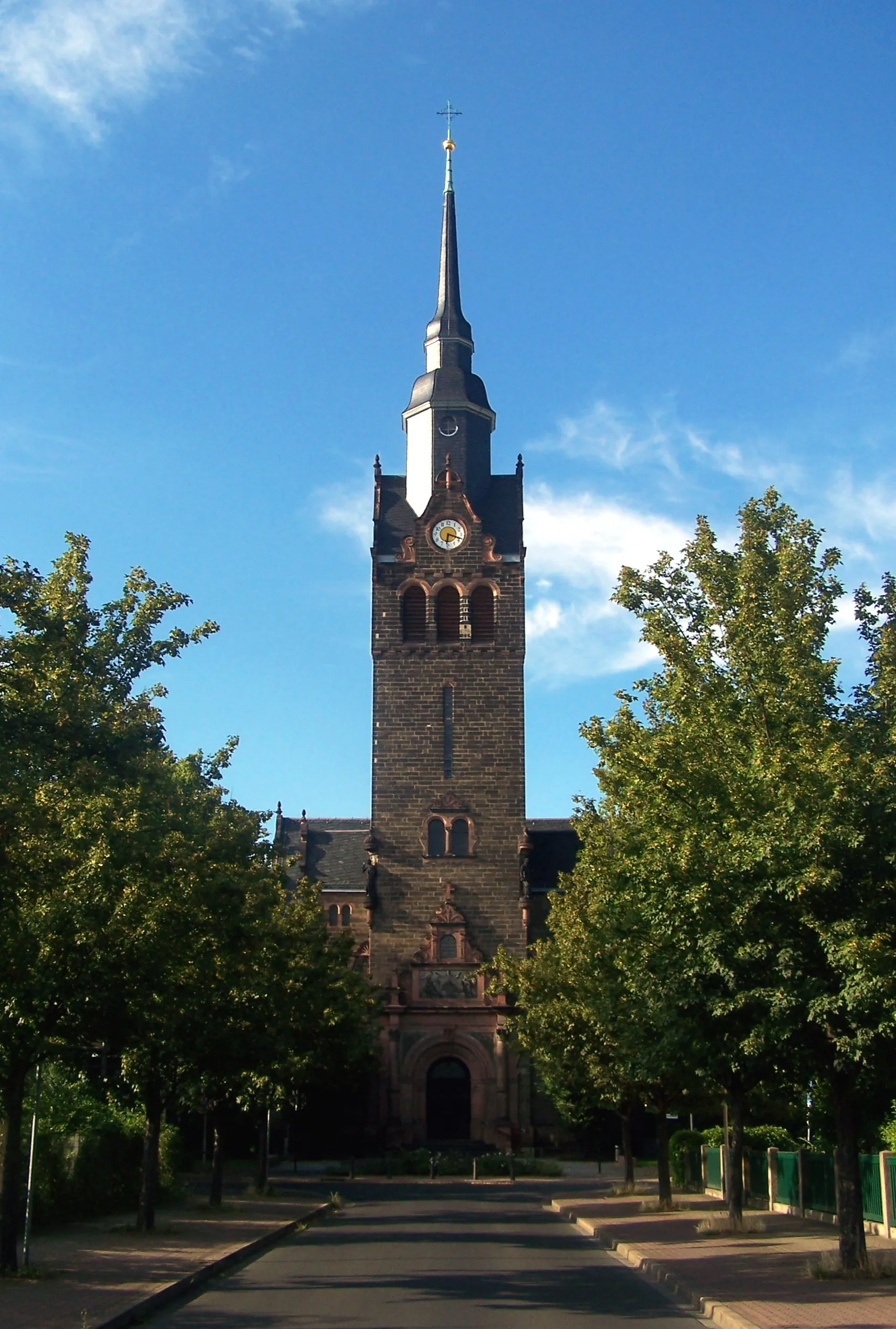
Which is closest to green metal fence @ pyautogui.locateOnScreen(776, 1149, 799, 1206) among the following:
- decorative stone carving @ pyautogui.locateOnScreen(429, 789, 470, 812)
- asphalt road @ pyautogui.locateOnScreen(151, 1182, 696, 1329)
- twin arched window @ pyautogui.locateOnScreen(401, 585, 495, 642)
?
asphalt road @ pyautogui.locateOnScreen(151, 1182, 696, 1329)

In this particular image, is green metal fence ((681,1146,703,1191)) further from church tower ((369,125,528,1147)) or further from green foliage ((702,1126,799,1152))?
church tower ((369,125,528,1147))

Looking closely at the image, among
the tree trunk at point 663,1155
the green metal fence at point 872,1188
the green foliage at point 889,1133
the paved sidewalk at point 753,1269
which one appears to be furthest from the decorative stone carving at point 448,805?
the green metal fence at point 872,1188

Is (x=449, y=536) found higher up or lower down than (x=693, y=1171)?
higher up

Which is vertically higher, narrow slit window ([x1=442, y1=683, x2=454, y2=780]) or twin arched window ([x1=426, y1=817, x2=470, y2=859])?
narrow slit window ([x1=442, y1=683, x2=454, y2=780])

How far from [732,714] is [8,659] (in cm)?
958

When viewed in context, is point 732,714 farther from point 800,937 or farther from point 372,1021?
point 372,1021

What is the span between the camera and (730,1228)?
925 inches

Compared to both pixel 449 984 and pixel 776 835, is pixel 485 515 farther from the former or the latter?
pixel 776 835

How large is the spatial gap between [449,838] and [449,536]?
12362 millimetres

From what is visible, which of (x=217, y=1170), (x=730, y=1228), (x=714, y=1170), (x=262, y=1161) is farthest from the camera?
(x=262, y=1161)

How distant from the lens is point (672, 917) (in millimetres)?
17281

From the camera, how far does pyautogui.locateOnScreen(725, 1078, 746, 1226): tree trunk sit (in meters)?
23.5

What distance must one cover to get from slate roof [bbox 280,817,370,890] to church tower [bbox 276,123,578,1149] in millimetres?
908

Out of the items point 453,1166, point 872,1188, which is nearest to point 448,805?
point 453,1166
